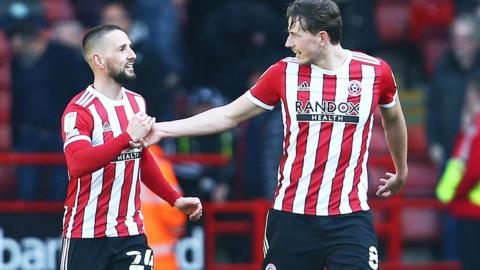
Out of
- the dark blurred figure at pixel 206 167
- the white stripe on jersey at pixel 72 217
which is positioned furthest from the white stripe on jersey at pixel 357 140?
the dark blurred figure at pixel 206 167

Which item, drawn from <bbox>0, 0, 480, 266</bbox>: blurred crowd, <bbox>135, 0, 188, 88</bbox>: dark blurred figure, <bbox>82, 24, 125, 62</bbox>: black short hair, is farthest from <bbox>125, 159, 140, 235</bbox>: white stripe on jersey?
<bbox>135, 0, 188, 88</bbox>: dark blurred figure

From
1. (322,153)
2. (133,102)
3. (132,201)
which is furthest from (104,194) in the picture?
(322,153)

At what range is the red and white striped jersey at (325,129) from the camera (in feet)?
24.1

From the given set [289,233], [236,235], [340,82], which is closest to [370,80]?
[340,82]

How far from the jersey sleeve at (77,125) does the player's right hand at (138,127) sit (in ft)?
0.78

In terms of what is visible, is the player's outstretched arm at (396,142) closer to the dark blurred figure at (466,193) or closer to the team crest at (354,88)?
Result: the team crest at (354,88)

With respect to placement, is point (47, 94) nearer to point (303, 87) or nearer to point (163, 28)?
point (163, 28)

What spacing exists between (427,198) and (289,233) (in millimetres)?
4949

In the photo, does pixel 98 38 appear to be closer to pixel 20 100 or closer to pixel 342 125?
pixel 342 125

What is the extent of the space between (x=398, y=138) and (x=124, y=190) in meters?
1.64

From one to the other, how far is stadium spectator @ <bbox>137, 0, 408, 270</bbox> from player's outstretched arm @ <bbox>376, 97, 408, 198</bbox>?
185 millimetres

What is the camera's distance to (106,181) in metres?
7.44

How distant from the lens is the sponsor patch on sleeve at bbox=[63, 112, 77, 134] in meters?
7.30

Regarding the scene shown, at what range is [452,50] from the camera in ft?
38.5
